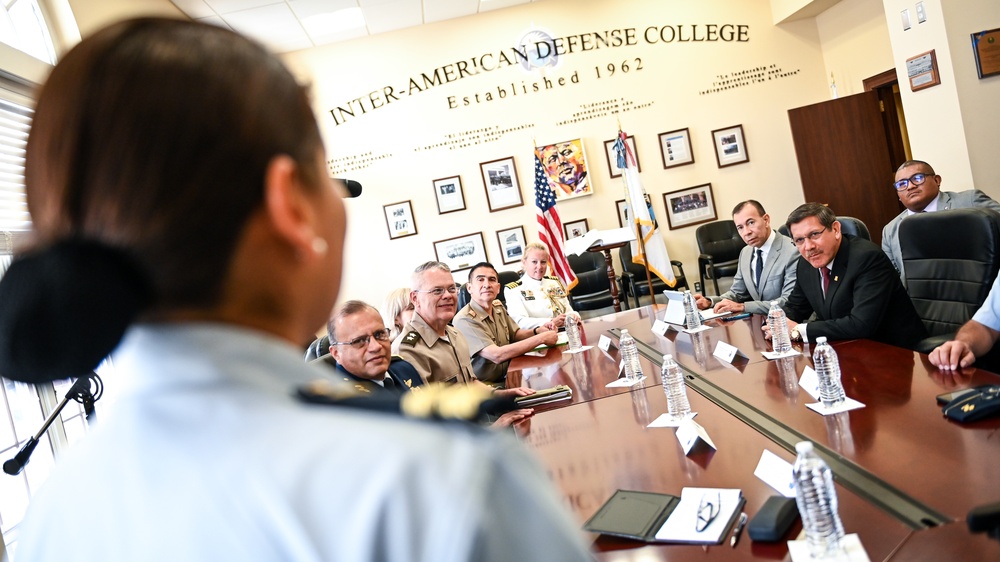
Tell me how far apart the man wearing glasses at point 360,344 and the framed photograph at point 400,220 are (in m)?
4.66

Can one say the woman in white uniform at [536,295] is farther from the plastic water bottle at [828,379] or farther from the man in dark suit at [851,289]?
the plastic water bottle at [828,379]

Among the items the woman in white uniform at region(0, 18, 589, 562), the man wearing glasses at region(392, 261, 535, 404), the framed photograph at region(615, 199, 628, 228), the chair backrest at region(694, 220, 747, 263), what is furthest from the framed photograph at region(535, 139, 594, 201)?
the woman in white uniform at region(0, 18, 589, 562)

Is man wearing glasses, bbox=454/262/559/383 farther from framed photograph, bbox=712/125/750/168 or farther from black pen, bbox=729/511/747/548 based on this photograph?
framed photograph, bbox=712/125/750/168

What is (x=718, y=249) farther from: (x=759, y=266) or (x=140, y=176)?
(x=140, y=176)

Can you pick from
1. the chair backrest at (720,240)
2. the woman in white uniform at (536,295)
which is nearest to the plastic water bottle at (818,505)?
the woman in white uniform at (536,295)

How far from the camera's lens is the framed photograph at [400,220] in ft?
24.6

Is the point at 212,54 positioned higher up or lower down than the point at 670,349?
higher up

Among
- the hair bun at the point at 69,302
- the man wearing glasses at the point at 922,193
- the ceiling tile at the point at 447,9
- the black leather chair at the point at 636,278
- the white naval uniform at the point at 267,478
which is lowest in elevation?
the black leather chair at the point at 636,278

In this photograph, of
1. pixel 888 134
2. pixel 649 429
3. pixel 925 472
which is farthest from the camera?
pixel 888 134

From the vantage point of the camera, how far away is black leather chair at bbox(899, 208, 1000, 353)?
2.82 meters

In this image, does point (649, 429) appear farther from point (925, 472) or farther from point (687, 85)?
point (687, 85)

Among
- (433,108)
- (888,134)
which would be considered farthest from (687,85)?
(433,108)

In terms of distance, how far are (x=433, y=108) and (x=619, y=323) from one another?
386 centimetres

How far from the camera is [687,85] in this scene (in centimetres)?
757
